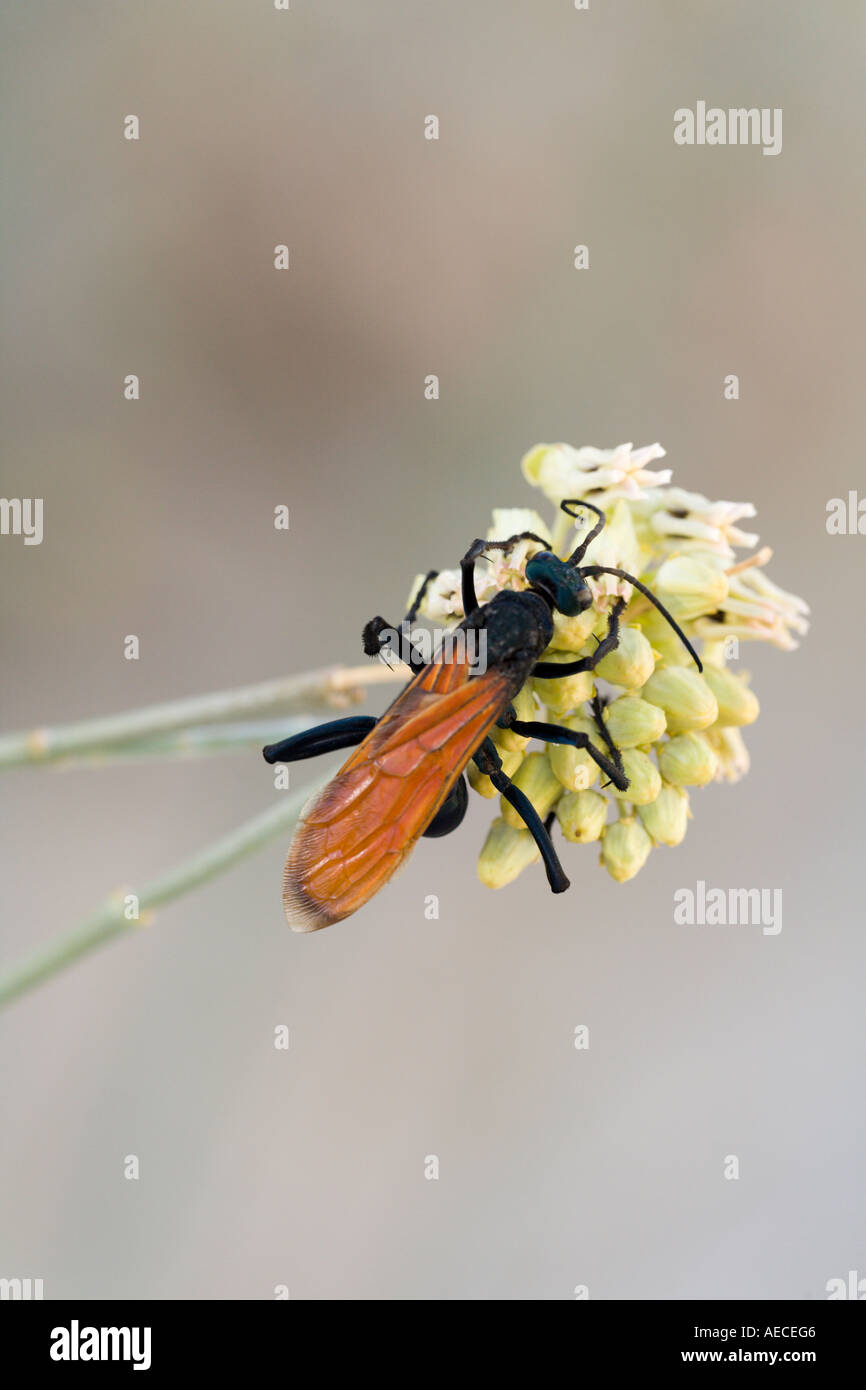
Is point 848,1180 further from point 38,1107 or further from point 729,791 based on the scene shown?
point 38,1107

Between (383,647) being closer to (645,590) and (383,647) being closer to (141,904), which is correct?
(645,590)

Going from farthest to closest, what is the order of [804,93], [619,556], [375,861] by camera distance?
1. [804,93]
2. [619,556]
3. [375,861]

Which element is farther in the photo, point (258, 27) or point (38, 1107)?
point (258, 27)

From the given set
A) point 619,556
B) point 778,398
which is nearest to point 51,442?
point 778,398

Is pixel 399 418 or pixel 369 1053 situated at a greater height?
pixel 399 418

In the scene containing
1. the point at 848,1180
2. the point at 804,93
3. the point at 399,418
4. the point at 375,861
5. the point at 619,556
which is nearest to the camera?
the point at 375,861

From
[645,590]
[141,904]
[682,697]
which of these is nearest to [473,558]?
[645,590]

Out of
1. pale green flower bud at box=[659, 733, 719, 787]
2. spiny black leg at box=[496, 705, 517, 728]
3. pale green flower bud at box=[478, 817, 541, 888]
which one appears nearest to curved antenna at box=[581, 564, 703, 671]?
pale green flower bud at box=[659, 733, 719, 787]
